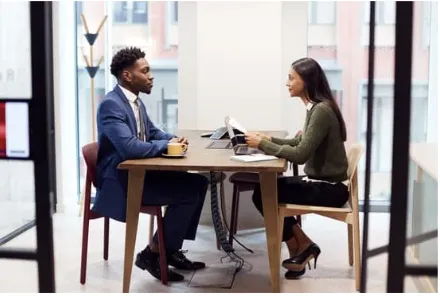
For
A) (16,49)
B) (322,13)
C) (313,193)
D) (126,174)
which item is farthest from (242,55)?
(16,49)

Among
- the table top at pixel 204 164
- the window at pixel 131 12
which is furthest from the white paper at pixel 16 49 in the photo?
the window at pixel 131 12

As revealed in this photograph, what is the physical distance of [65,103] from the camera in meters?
4.84

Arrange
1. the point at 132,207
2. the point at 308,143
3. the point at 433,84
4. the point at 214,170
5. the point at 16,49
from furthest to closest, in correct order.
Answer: the point at 433,84
the point at 308,143
the point at 132,207
the point at 214,170
the point at 16,49

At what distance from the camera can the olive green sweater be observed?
9.67 feet

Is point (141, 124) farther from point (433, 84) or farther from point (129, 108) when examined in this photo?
point (433, 84)

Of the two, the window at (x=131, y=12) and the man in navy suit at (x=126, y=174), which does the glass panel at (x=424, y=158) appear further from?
the window at (x=131, y=12)

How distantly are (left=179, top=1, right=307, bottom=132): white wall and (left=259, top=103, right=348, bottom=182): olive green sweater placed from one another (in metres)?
1.27

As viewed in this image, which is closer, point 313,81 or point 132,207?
point 132,207

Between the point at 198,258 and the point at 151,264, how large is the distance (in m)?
0.52

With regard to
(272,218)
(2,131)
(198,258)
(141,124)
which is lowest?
(198,258)

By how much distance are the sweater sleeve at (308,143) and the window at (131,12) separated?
245 centimetres

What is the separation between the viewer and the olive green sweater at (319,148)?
295cm

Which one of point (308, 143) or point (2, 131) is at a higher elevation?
point (2, 131)

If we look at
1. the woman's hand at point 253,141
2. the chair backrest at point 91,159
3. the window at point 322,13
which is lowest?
the chair backrest at point 91,159
